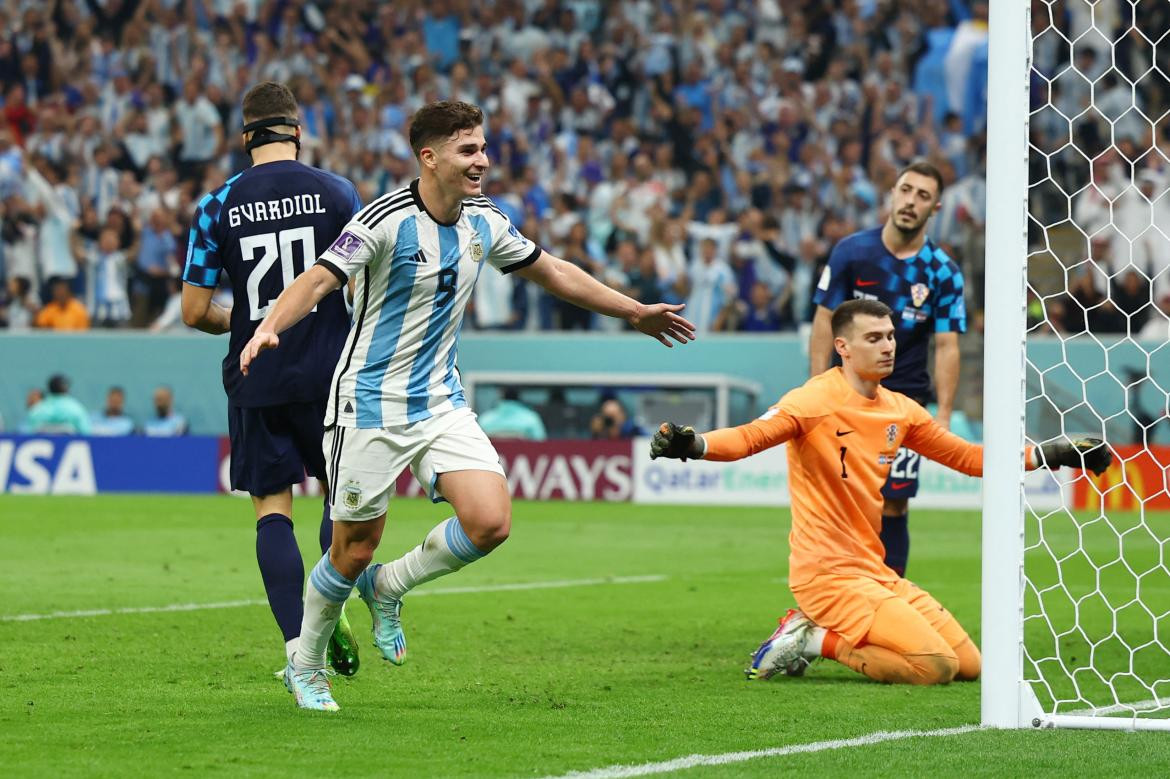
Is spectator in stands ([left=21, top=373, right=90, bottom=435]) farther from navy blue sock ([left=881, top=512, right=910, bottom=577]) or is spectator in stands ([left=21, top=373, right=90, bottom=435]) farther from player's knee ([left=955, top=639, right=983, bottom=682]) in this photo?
player's knee ([left=955, top=639, right=983, bottom=682])

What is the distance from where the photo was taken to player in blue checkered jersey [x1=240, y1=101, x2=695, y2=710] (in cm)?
603

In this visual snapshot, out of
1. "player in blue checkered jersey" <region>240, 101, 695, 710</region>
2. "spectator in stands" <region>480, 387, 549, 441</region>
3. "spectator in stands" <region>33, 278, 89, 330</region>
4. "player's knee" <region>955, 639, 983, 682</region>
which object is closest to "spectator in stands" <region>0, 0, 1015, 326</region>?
"spectator in stands" <region>33, 278, 89, 330</region>

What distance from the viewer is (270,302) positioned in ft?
21.6

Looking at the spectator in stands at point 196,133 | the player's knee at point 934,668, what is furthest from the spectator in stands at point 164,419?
the player's knee at point 934,668

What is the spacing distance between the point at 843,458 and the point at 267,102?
274 cm

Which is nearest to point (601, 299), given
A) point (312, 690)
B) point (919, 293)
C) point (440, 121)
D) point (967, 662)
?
point (440, 121)

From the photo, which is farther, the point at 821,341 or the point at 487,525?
the point at 821,341

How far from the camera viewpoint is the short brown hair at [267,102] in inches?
262

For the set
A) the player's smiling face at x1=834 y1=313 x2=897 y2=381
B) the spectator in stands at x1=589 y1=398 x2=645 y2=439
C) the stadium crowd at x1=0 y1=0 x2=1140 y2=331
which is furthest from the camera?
the stadium crowd at x1=0 y1=0 x2=1140 y2=331

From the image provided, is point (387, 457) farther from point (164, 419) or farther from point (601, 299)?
point (164, 419)

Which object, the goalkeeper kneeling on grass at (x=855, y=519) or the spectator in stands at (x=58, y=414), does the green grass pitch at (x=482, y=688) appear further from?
the spectator in stands at (x=58, y=414)

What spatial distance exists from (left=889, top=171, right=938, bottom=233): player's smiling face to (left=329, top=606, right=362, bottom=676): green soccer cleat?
3.50 m

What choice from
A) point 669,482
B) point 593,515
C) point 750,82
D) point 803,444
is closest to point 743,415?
point 669,482

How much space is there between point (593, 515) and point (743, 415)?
3146mm
